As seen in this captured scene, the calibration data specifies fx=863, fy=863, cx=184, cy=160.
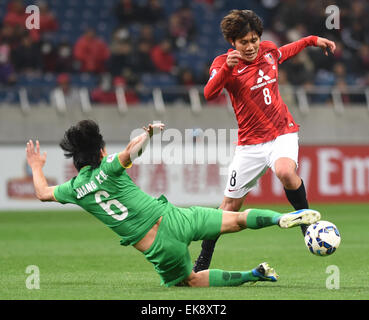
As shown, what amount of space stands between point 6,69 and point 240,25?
12449 mm

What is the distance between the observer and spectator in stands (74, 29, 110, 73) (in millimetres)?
20438

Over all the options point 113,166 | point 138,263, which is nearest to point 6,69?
point 138,263

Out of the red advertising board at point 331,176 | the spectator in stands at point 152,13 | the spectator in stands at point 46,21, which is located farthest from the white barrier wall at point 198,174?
the spectator in stands at point 152,13

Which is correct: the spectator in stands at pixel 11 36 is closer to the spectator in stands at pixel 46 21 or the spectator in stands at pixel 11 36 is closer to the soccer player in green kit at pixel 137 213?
the spectator in stands at pixel 46 21

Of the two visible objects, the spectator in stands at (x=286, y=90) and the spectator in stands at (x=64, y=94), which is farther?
the spectator in stands at (x=286, y=90)

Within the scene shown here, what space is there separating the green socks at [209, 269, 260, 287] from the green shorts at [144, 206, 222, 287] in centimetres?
28

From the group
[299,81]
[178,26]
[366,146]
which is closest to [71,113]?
[178,26]

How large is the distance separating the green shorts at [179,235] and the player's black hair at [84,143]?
78 centimetres

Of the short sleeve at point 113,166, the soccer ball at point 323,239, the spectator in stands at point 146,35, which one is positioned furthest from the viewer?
the spectator in stands at point 146,35

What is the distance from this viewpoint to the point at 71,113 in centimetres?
1970

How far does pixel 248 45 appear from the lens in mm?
8172

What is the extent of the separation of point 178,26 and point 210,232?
15224 mm

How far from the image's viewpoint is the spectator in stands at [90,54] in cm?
2044
